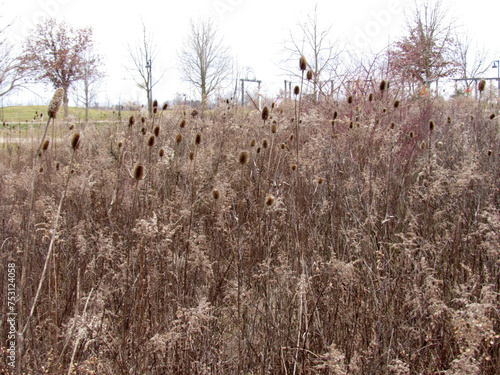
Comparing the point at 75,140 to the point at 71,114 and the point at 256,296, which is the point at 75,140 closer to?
the point at 256,296

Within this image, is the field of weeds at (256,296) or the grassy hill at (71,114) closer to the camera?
the field of weeds at (256,296)

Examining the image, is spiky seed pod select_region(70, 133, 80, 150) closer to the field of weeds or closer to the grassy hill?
the field of weeds

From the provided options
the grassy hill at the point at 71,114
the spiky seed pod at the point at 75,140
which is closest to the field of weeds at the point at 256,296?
the spiky seed pod at the point at 75,140

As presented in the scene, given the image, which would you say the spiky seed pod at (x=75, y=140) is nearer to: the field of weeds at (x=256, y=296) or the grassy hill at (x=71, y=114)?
the field of weeds at (x=256, y=296)

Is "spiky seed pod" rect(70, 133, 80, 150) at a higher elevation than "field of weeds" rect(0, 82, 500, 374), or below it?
higher

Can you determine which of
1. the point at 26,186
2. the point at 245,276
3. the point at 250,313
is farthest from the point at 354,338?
the point at 26,186

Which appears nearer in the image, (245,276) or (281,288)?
(281,288)

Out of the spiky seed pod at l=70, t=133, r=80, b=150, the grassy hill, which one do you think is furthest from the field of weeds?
the grassy hill

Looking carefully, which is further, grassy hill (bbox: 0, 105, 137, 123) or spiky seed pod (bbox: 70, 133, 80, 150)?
grassy hill (bbox: 0, 105, 137, 123)

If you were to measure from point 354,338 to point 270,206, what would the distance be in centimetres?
79

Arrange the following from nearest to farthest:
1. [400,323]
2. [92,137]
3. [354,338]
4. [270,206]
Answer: [354,338] < [400,323] < [270,206] < [92,137]

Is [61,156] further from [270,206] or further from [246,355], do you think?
[246,355]

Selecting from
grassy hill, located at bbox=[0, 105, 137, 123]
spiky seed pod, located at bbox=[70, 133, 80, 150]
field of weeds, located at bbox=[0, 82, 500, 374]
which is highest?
grassy hill, located at bbox=[0, 105, 137, 123]

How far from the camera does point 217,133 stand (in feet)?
16.9
